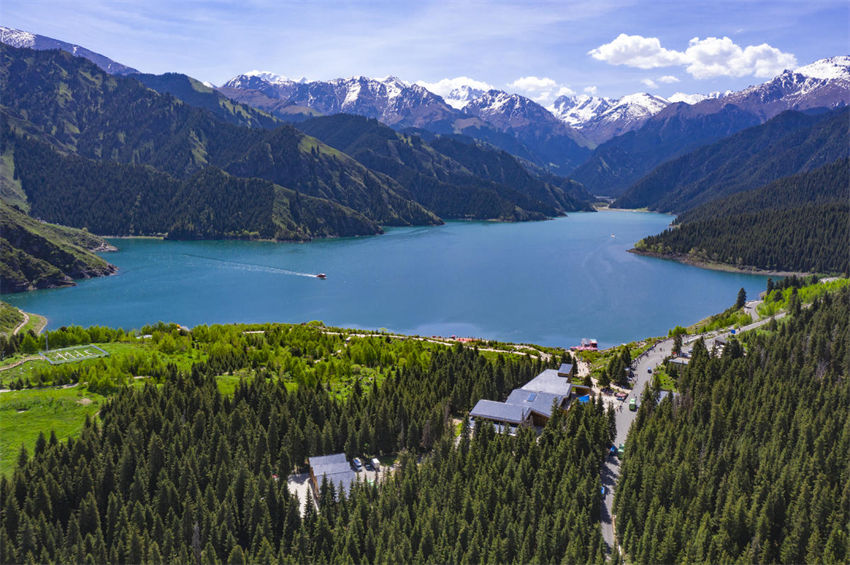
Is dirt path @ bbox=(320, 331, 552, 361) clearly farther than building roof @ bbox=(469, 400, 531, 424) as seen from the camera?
Yes

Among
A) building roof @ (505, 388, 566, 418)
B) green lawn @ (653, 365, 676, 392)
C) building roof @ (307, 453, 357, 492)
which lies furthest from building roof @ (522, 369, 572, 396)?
building roof @ (307, 453, 357, 492)

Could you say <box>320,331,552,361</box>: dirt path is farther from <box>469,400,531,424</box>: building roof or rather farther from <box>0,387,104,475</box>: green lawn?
<box>0,387,104,475</box>: green lawn

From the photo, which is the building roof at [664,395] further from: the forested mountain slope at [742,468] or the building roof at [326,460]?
the building roof at [326,460]

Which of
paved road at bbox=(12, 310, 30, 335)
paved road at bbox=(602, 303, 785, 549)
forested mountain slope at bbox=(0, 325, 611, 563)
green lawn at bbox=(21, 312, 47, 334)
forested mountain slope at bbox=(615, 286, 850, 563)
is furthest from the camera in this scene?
green lawn at bbox=(21, 312, 47, 334)

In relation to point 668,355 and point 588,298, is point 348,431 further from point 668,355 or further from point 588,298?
point 588,298

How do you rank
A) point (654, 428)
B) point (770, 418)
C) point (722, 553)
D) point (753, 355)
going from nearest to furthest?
1. point (722, 553)
2. point (654, 428)
3. point (770, 418)
4. point (753, 355)

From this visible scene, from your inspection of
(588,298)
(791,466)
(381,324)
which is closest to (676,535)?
(791,466)

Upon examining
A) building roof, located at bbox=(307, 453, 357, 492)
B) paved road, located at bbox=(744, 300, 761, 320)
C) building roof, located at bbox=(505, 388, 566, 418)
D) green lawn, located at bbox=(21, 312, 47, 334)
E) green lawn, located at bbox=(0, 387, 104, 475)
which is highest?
paved road, located at bbox=(744, 300, 761, 320)
